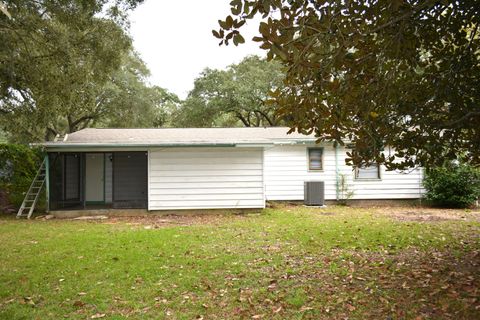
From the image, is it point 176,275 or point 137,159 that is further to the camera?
point 137,159

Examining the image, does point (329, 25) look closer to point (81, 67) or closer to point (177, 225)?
point (177, 225)

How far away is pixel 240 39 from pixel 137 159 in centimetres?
1308

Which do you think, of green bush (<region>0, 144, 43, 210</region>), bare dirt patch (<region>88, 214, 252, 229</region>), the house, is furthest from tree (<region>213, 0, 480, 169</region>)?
green bush (<region>0, 144, 43, 210</region>)

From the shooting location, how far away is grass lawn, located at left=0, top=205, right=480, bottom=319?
4.24 m

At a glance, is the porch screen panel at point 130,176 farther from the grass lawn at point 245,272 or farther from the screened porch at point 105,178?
the grass lawn at point 245,272

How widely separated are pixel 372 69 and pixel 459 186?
11470 mm

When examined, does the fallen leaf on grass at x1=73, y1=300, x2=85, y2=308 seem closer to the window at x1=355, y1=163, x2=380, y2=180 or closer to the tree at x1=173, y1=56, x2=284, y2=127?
the window at x1=355, y1=163, x2=380, y2=180

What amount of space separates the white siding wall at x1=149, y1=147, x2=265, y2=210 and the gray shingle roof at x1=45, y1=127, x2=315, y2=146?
1.74 ft

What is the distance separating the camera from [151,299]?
15.1ft

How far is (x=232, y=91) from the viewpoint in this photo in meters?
27.2

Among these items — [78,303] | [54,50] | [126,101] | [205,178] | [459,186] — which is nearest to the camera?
[78,303]

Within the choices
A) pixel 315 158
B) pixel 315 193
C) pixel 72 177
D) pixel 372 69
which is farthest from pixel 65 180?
pixel 372 69

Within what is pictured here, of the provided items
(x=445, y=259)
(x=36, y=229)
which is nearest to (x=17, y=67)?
(x=36, y=229)

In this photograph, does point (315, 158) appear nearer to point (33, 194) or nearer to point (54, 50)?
point (54, 50)
